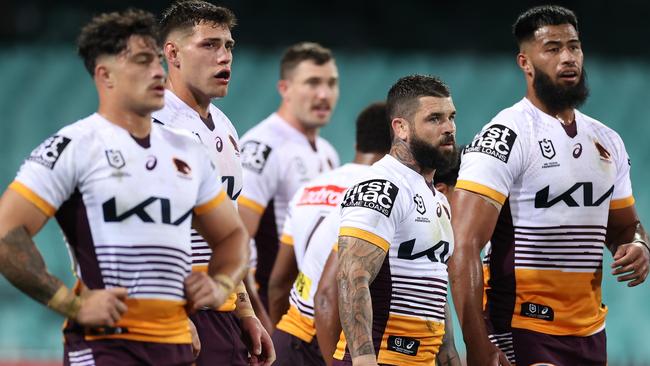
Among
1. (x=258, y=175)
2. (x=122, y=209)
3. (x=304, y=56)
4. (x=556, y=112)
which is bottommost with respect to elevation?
(x=122, y=209)

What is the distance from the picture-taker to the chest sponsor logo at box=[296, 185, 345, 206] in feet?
23.0

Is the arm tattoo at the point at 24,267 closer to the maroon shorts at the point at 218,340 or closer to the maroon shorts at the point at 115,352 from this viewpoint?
the maroon shorts at the point at 115,352

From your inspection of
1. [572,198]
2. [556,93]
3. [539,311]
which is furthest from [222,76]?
[539,311]

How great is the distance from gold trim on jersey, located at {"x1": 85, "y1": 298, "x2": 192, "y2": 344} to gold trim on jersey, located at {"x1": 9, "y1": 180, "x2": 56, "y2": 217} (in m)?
0.45

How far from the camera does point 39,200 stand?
421 cm

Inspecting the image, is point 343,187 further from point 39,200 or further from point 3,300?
point 3,300

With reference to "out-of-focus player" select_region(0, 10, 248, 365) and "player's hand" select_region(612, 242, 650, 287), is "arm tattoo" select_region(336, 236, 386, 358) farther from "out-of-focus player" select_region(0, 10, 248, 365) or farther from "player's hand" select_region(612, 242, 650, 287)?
"player's hand" select_region(612, 242, 650, 287)

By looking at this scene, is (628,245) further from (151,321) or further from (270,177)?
(270,177)

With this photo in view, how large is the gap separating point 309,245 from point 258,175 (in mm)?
1840

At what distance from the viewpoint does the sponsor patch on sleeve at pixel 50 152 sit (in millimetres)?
4230

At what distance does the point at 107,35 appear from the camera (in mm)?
4371

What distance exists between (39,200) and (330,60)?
5.50 meters

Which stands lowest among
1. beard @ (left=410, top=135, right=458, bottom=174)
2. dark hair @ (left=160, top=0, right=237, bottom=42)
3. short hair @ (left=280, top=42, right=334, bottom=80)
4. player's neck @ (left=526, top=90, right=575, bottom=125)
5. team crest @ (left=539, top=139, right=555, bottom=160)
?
beard @ (left=410, top=135, right=458, bottom=174)

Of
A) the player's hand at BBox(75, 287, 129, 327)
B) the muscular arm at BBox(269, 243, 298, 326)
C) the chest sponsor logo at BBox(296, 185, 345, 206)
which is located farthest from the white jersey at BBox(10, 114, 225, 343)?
the muscular arm at BBox(269, 243, 298, 326)
